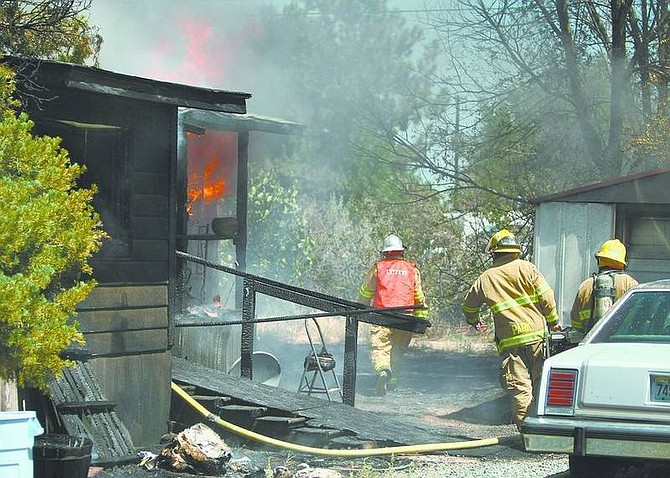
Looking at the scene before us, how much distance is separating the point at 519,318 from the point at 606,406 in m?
3.54

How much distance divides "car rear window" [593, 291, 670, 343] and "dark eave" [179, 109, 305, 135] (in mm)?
5936

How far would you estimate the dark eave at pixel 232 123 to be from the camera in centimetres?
1241

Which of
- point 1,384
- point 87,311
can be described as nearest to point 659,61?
point 87,311

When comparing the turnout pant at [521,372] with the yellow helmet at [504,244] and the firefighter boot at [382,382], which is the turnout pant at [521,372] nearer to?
the yellow helmet at [504,244]

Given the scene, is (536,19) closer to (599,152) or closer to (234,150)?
(599,152)

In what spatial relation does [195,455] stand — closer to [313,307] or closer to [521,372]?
[313,307]

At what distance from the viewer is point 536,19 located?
1492 cm

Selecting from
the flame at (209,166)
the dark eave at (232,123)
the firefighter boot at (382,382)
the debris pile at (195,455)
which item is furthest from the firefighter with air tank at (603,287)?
the flame at (209,166)

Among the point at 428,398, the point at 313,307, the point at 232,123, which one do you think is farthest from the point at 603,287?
the point at 232,123

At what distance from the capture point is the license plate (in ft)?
21.4

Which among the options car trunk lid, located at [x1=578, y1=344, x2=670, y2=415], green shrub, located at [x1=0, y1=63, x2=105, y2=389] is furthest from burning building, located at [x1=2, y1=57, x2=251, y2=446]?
car trunk lid, located at [x1=578, y1=344, x2=670, y2=415]

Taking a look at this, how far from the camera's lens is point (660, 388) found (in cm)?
655

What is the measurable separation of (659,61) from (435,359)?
5760mm

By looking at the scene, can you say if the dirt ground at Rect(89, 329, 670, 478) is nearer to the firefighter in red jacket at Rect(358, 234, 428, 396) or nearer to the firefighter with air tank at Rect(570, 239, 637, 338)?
the firefighter in red jacket at Rect(358, 234, 428, 396)
